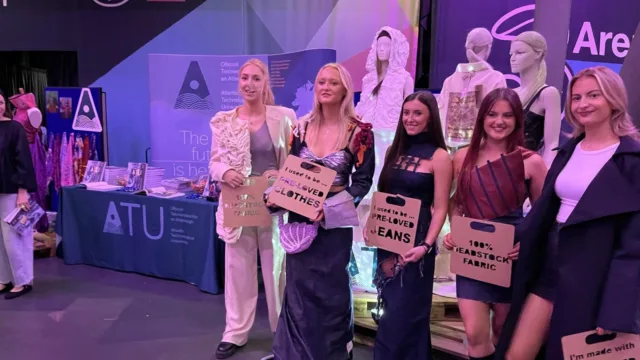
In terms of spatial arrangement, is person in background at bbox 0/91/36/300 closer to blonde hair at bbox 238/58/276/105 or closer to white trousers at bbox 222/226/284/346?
white trousers at bbox 222/226/284/346

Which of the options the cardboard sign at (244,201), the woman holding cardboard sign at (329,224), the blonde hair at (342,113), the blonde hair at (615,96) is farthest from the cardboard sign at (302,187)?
the blonde hair at (615,96)

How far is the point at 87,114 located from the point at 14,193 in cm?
155

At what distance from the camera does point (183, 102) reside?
555 cm

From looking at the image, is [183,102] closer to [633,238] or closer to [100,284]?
[100,284]

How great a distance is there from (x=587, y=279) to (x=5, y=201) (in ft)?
12.9

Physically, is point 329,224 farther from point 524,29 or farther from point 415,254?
point 524,29

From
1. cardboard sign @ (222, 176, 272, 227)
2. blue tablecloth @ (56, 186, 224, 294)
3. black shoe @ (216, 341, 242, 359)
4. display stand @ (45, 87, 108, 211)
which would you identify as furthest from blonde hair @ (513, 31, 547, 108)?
display stand @ (45, 87, 108, 211)

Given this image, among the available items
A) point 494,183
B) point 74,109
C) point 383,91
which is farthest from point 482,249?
point 74,109

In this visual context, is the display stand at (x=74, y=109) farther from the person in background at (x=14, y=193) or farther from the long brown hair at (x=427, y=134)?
the long brown hair at (x=427, y=134)

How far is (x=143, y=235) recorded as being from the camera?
14.9 feet

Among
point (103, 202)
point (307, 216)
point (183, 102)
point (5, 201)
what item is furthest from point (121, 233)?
point (307, 216)

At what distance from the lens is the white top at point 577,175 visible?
1.72 m

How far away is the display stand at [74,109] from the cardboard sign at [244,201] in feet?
10.0

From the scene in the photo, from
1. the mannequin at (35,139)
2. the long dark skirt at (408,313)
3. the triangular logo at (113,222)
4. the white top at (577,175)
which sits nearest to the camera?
the white top at (577,175)
